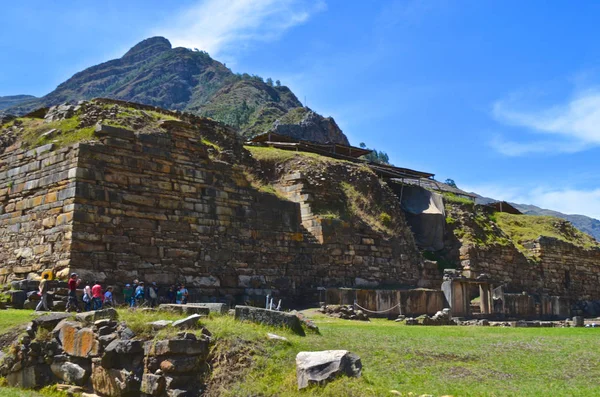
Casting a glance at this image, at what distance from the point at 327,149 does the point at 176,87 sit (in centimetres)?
11558

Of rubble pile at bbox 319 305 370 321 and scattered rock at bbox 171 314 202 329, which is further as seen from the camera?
rubble pile at bbox 319 305 370 321

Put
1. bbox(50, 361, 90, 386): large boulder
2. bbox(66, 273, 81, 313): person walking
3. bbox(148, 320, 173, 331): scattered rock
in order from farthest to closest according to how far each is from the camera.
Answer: bbox(66, 273, 81, 313): person walking → bbox(50, 361, 90, 386): large boulder → bbox(148, 320, 173, 331): scattered rock

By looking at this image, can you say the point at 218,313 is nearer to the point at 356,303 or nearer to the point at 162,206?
the point at 162,206

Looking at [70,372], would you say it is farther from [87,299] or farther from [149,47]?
[149,47]

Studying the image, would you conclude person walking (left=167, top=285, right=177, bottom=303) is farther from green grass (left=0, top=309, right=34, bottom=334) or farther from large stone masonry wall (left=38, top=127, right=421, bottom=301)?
green grass (left=0, top=309, right=34, bottom=334)

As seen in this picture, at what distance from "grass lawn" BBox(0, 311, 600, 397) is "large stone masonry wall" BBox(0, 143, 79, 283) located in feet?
25.3

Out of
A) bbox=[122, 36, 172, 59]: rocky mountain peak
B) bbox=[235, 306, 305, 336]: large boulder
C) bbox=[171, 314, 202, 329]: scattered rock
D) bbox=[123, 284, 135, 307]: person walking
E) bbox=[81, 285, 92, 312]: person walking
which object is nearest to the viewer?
bbox=[171, 314, 202, 329]: scattered rock

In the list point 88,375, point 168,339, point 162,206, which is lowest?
point 88,375

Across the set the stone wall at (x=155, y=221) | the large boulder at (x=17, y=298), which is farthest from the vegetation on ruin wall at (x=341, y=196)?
the large boulder at (x=17, y=298)

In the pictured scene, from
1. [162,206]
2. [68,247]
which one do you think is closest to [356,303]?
[162,206]

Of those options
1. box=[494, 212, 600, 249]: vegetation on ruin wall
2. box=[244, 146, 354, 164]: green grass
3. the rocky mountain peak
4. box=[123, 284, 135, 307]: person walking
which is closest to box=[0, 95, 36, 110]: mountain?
the rocky mountain peak

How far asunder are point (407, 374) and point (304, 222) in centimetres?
1680

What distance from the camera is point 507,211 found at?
152 ft

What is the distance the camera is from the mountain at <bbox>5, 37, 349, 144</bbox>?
103188mm
